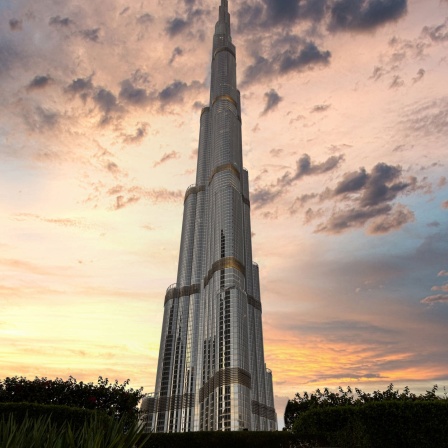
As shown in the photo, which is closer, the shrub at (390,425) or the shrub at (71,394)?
the shrub at (390,425)

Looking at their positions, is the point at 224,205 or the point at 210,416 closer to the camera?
the point at 210,416

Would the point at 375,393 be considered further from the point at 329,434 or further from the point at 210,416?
the point at 210,416

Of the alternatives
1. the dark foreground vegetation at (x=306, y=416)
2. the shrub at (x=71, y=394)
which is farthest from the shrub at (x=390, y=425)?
the shrub at (x=71, y=394)

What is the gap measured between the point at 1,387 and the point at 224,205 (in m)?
174

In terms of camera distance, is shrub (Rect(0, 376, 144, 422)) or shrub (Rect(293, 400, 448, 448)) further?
shrub (Rect(0, 376, 144, 422))

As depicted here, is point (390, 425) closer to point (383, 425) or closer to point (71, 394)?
point (383, 425)

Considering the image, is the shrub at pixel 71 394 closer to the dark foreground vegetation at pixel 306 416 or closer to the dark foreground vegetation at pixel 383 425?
the dark foreground vegetation at pixel 306 416

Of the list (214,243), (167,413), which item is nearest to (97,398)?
(214,243)

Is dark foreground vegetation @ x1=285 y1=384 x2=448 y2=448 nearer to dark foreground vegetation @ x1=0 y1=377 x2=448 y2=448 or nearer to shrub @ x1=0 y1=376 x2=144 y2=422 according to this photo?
dark foreground vegetation @ x1=0 y1=377 x2=448 y2=448

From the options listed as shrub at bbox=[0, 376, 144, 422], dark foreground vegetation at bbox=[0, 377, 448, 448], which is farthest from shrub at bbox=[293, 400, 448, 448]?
shrub at bbox=[0, 376, 144, 422]

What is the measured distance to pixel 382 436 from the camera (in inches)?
899

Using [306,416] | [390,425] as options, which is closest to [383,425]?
[390,425]

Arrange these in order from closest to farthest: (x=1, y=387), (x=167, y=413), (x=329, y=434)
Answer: (x=329, y=434) → (x=1, y=387) → (x=167, y=413)

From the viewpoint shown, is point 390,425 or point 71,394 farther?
point 71,394
